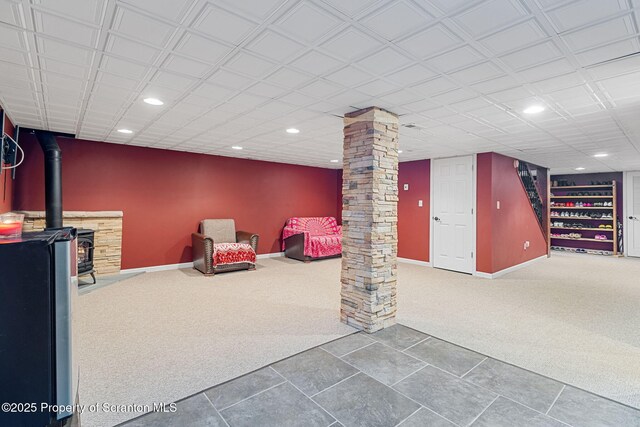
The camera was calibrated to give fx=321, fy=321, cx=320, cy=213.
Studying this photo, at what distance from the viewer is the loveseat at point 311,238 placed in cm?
677

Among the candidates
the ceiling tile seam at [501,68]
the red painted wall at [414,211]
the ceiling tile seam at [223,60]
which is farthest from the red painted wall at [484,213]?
the ceiling tile seam at [223,60]

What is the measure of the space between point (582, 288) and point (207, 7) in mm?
6016

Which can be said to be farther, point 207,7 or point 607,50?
point 607,50

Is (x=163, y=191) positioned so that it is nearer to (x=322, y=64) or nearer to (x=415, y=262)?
(x=322, y=64)

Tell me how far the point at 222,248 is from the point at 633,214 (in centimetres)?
986

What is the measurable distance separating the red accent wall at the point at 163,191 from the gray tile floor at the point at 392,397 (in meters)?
4.24

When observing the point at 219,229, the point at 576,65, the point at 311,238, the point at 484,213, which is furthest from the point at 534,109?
the point at 219,229

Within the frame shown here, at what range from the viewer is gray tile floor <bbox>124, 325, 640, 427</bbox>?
1.83 meters

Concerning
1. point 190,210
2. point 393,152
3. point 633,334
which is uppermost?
point 393,152

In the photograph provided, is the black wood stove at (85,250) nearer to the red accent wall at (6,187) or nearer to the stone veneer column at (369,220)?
the red accent wall at (6,187)

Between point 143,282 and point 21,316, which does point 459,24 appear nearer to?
point 21,316

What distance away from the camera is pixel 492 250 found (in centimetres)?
550

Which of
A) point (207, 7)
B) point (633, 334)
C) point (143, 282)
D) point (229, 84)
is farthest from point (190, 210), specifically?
point (633, 334)

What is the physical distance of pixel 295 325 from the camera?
3248 mm
